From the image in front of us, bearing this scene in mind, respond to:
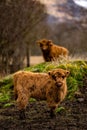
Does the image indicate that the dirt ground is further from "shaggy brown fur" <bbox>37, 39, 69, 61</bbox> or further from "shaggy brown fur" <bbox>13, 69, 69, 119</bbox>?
"shaggy brown fur" <bbox>37, 39, 69, 61</bbox>

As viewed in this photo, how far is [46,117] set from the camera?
1109cm

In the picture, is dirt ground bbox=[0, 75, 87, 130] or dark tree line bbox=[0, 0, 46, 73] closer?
dirt ground bbox=[0, 75, 87, 130]

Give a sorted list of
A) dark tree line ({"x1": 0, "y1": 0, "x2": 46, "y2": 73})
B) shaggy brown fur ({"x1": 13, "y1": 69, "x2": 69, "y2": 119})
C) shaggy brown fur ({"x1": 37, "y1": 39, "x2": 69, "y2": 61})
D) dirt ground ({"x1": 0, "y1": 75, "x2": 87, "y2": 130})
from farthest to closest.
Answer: dark tree line ({"x1": 0, "y1": 0, "x2": 46, "y2": 73}), shaggy brown fur ({"x1": 37, "y1": 39, "x2": 69, "y2": 61}), shaggy brown fur ({"x1": 13, "y1": 69, "x2": 69, "y2": 119}), dirt ground ({"x1": 0, "y1": 75, "x2": 87, "y2": 130})

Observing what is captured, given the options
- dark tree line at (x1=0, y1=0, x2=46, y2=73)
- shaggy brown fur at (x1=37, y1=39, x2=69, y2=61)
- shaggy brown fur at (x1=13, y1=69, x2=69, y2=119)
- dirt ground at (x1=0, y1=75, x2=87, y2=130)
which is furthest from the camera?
dark tree line at (x1=0, y1=0, x2=46, y2=73)

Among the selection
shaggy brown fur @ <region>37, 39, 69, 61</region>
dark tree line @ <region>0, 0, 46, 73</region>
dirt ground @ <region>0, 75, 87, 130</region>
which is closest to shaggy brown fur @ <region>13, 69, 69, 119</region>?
dirt ground @ <region>0, 75, 87, 130</region>

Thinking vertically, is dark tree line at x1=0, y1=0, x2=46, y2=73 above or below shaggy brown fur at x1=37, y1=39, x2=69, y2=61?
above

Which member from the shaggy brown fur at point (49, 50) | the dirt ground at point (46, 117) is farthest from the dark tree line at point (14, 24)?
the dirt ground at point (46, 117)

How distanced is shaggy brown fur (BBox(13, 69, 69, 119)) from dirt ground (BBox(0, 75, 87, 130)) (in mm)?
344

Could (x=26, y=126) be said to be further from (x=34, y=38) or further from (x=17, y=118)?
(x=34, y=38)

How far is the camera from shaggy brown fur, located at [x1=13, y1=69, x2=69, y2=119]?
35.4 ft

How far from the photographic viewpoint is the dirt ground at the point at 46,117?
1027cm

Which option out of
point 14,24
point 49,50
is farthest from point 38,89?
point 14,24

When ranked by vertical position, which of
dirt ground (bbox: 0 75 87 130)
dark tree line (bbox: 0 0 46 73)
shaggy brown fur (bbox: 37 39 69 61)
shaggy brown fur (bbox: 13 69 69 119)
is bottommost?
dirt ground (bbox: 0 75 87 130)

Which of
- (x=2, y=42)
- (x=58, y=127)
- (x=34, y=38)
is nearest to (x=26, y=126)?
(x=58, y=127)
